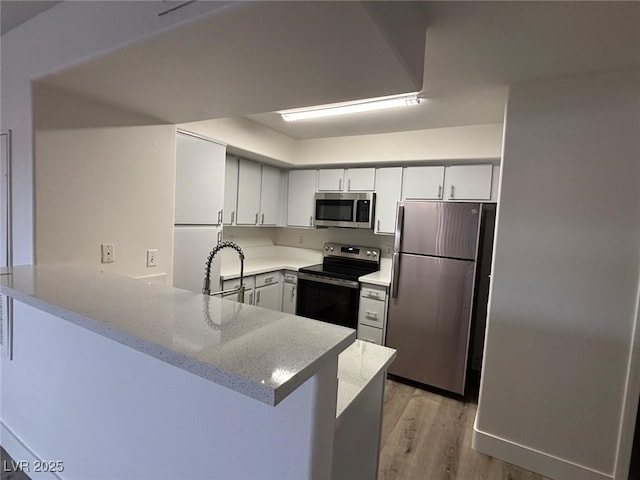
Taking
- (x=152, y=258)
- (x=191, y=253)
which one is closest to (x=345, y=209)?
(x=191, y=253)

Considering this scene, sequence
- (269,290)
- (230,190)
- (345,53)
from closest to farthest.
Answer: (345,53)
(230,190)
(269,290)

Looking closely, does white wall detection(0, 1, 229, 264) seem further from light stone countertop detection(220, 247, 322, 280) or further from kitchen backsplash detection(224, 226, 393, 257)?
kitchen backsplash detection(224, 226, 393, 257)

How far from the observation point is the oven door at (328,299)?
11.0ft

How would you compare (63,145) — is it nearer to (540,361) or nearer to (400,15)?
(400,15)

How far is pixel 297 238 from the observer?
447 centimetres

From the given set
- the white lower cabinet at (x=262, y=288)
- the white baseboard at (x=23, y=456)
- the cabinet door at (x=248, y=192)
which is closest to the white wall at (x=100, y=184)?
the white lower cabinet at (x=262, y=288)

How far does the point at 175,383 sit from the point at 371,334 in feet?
7.87

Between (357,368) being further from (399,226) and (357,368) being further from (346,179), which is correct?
(346,179)

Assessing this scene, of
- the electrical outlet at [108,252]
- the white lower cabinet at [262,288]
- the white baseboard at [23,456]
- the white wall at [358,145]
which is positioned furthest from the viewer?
the white lower cabinet at [262,288]

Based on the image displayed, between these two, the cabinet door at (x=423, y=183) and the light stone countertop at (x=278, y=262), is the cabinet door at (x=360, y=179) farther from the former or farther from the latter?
the light stone countertop at (x=278, y=262)

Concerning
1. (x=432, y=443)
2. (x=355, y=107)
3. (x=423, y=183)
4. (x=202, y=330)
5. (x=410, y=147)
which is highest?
(x=355, y=107)

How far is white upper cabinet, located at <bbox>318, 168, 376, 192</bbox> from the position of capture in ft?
11.7

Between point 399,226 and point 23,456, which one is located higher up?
point 399,226

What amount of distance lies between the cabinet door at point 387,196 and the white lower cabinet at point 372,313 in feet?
2.18
